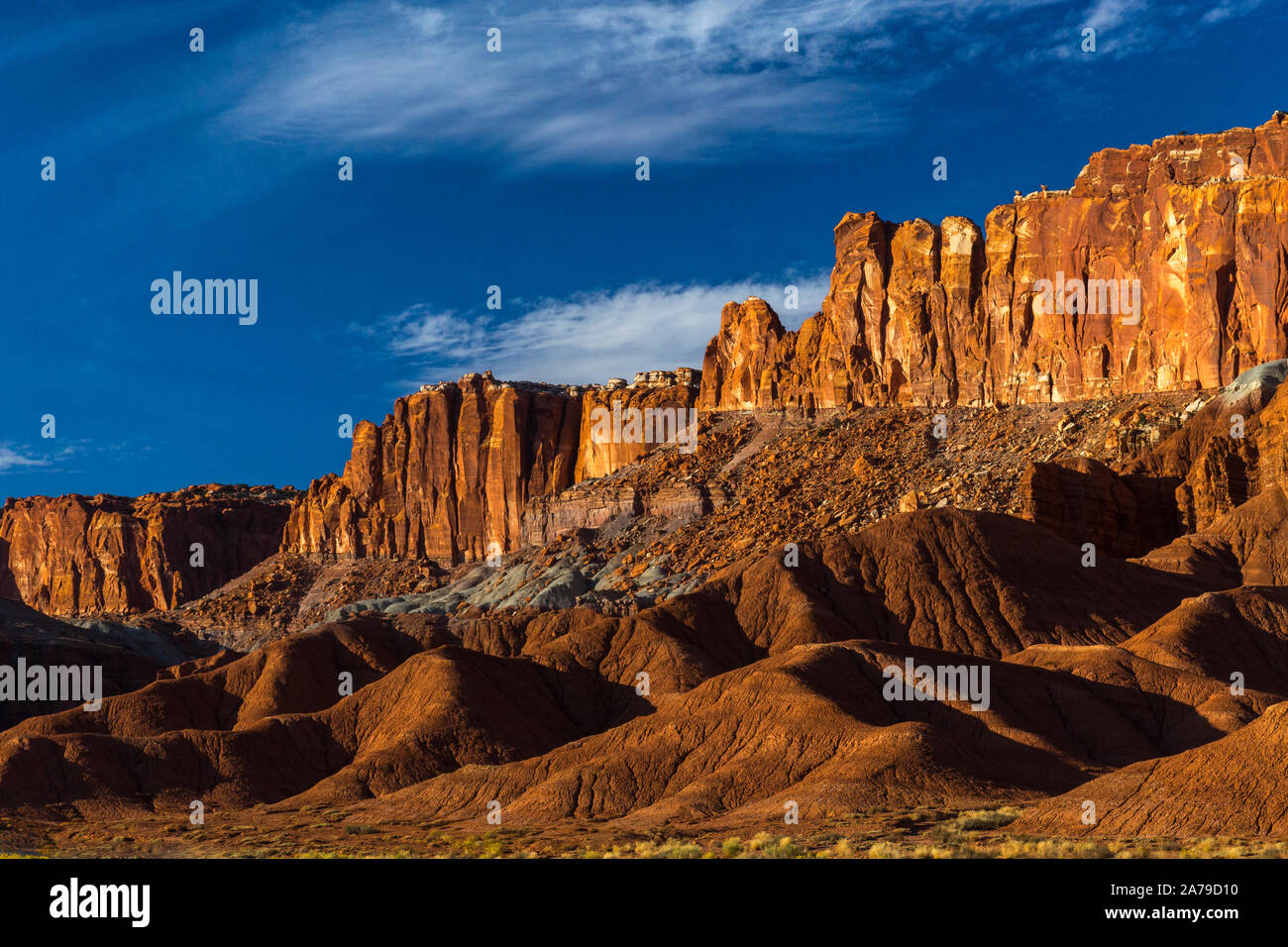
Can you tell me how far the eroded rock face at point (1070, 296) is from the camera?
147875 mm

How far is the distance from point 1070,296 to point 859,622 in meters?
66.6

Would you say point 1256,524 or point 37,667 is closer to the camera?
point 1256,524

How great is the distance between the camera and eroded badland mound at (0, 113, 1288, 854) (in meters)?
62.2

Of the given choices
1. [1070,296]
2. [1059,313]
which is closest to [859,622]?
[1059,313]

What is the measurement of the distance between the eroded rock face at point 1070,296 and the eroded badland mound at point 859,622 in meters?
0.38

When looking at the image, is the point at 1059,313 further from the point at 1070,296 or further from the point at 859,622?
the point at 859,622

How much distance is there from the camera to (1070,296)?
16000cm

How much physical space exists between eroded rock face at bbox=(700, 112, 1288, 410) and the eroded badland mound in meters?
0.38

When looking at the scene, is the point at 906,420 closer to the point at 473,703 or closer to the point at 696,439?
the point at 696,439

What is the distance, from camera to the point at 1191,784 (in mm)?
48812

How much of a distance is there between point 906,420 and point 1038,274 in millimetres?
22177

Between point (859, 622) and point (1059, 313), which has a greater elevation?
point (1059, 313)
